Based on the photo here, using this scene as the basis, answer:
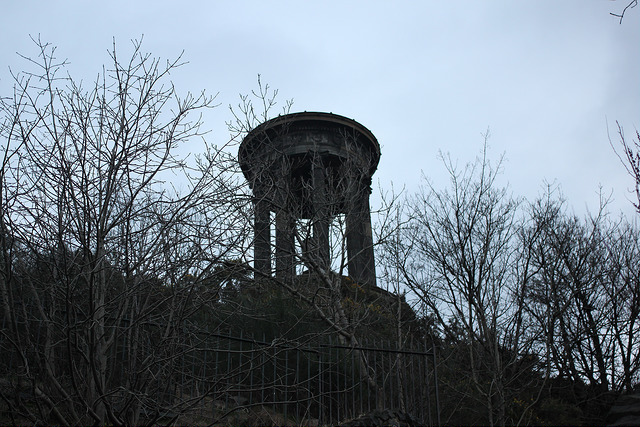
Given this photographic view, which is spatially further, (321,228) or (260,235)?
(321,228)

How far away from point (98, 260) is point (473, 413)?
442 inches

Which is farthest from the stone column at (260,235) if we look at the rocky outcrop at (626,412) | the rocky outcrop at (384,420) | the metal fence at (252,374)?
the rocky outcrop at (626,412)

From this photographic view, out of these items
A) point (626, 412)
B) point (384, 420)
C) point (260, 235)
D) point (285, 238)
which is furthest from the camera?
point (285, 238)

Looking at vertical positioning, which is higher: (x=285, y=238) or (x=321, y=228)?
(x=321, y=228)

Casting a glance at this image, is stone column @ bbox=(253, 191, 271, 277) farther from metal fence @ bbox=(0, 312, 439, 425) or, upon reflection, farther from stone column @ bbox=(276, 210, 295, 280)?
metal fence @ bbox=(0, 312, 439, 425)

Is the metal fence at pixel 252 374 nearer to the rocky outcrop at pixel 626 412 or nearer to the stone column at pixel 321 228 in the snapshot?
the stone column at pixel 321 228

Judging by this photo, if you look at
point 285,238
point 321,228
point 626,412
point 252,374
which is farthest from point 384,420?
point 321,228

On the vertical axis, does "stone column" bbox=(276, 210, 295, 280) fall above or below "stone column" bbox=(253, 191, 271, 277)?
above

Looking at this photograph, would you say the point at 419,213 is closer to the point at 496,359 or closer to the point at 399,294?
the point at 399,294

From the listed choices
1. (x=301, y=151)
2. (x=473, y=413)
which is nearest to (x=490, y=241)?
(x=473, y=413)

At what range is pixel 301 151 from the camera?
58.4 feet

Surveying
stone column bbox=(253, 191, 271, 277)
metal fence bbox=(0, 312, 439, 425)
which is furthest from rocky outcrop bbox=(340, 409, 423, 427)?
stone column bbox=(253, 191, 271, 277)

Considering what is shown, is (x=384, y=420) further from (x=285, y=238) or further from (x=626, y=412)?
(x=285, y=238)

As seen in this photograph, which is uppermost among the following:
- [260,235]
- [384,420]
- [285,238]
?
[285,238]
